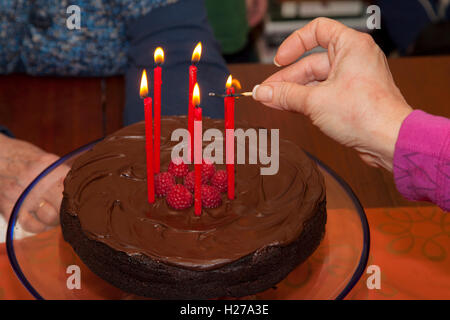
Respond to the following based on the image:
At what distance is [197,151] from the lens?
3.04 feet

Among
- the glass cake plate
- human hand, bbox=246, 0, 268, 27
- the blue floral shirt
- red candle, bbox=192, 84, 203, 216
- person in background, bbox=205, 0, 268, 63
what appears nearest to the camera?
red candle, bbox=192, 84, 203, 216

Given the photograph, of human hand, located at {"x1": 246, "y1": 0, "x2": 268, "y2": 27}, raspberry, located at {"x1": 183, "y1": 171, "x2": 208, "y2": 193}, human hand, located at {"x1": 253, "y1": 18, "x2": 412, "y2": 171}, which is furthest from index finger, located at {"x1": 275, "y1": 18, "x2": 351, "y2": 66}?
human hand, located at {"x1": 246, "y1": 0, "x2": 268, "y2": 27}

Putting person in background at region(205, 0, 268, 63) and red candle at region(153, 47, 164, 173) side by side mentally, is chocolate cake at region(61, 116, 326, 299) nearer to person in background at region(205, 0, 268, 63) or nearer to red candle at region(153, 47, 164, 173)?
→ red candle at region(153, 47, 164, 173)

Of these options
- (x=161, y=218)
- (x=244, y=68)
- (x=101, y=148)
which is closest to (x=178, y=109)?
(x=244, y=68)

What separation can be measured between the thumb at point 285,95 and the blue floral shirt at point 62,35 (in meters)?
0.90

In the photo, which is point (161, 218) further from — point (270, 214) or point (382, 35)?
point (382, 35)

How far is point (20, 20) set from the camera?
1806 mm

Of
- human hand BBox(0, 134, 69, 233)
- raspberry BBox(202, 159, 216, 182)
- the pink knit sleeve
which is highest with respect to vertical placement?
the pink knit sleeve

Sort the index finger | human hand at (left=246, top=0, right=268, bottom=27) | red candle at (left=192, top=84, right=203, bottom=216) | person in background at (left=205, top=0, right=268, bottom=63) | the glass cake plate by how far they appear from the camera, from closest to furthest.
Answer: red candle at (left=192, top=84, right=203, bottom=216) → the glass cake plate → the index finger → person in background at (left=205, top=0, right=268, bottom=63) → human hand at (left=246, top=0, right=268, bottom=27)

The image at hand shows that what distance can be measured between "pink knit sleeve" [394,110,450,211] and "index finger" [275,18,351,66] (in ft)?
0.83

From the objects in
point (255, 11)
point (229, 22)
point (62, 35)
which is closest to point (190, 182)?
point (62, 35)

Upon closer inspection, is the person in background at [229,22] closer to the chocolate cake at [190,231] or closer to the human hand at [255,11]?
the human hand at [255,11]

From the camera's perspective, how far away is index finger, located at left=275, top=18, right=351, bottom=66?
1139 millimetres
